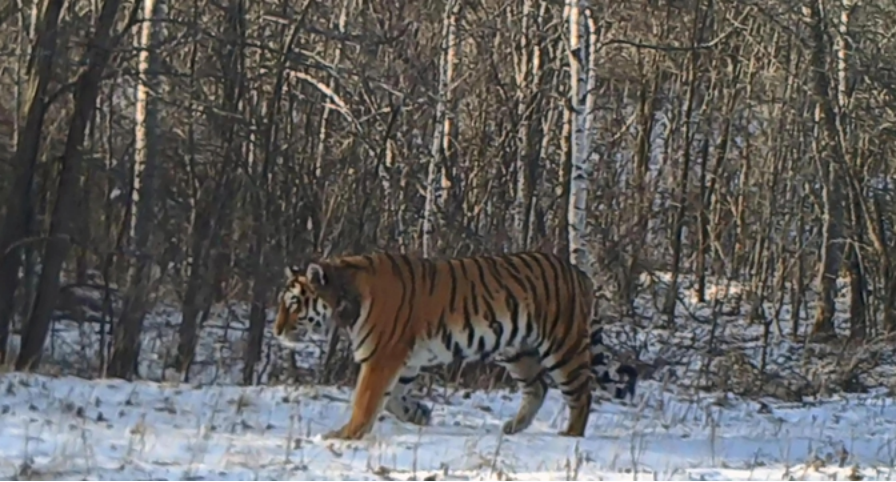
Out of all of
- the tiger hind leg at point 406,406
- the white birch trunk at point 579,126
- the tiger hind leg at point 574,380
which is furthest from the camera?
the white birch trunk at point 579,126

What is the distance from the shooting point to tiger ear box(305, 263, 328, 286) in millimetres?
8867

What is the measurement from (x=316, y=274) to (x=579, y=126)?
539 centimetres

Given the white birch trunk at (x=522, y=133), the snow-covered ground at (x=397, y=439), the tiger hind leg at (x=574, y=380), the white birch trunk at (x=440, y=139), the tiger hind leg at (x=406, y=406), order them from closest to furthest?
the snow-covered ground at (x=397, y=439) < the tiger hind leg at (x=406, y=406) < the tiger hind leg at (x=574, y=380) < the white birch trunk at (x=440, y=139) < the white birch trunk at (x=522, y=133)

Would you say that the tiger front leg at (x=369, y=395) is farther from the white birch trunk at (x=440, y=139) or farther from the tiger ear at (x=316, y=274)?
the white birch trunk at (x=440, y=139)

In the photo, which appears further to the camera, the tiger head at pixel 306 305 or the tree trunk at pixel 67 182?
the tree trunk at pixel 67 182

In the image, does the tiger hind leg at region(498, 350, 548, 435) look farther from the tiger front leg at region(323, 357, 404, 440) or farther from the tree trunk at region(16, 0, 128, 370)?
the tree trunk at region(16, 0, 128, 370)

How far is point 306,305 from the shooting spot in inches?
352

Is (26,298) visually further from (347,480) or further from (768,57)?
(768,57)

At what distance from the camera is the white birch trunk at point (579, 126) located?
1345cm

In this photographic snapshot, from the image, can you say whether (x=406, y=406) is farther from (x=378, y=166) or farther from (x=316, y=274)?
(x=378, y=166)

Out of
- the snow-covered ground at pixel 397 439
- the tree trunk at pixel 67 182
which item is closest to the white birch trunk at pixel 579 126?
the snow-covered ground at pixel 397 439

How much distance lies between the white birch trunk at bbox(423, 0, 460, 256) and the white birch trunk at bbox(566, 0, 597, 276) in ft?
6.41

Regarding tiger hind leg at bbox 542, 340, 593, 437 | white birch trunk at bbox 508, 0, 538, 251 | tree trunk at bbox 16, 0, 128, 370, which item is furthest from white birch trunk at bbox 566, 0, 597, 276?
tree trunk at bbox 16, 0, 128, 370

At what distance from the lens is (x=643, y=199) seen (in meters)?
23.0
